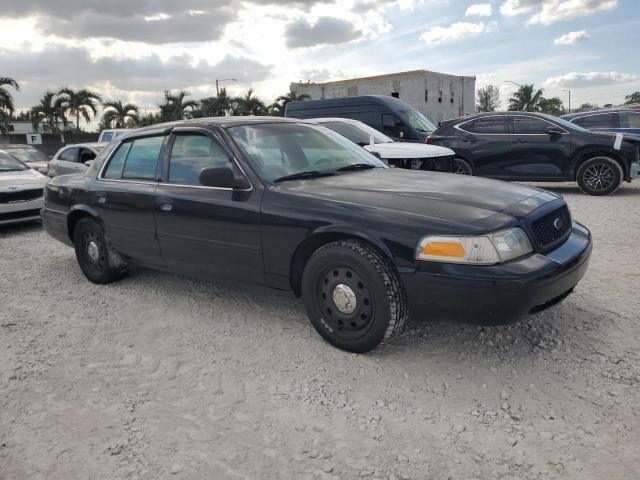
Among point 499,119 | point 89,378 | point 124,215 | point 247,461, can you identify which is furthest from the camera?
point 499,119

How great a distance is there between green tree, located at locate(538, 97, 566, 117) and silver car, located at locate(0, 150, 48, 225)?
5302 cm

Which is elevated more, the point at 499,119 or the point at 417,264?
the point at 499,119

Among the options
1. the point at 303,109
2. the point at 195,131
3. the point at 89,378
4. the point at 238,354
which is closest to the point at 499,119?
the point at 303,109

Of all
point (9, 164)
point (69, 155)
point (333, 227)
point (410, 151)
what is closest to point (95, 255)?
point (333, 227)

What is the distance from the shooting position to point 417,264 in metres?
2.93

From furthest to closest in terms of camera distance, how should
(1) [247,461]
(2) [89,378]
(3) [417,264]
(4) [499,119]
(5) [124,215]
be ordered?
(4) [499,119] < (5) [124,215] < (2) [89,378] < (3) [417,264] < (1) [247,461]

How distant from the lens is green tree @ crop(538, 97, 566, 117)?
2162 inches

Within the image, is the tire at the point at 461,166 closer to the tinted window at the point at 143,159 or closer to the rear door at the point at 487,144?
the rear door at the point at 487,144

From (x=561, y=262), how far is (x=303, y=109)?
1207 cm

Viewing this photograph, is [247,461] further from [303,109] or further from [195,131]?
[303,109]

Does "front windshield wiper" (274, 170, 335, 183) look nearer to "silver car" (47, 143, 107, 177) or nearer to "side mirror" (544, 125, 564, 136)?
"side mirror" (544, 125, 564, 136)

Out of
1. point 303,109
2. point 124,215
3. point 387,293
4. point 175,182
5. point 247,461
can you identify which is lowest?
point 247,461

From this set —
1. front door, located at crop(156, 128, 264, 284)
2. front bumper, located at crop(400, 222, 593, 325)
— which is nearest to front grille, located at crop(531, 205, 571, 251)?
front bumper, located at crop(400, 222, 593, 325)

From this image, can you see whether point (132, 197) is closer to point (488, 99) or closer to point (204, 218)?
point (204, 218)
